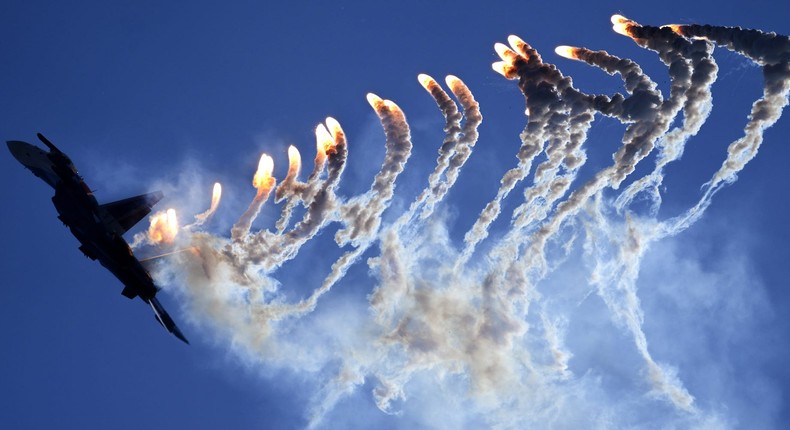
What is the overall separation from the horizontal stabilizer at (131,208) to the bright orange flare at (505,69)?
27.4 meters

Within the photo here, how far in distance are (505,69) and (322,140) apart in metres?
14.3

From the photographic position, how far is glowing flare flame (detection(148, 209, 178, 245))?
62281 mm

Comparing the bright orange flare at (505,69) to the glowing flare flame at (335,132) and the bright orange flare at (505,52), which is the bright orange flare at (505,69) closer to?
the bright orange flare at (505,52)

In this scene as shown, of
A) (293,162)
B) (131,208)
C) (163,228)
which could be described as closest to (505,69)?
(293,162)

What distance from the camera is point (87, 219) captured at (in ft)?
190

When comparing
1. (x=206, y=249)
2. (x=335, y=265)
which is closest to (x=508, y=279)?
(x=335, y=265)

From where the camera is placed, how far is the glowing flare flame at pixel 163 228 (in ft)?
204

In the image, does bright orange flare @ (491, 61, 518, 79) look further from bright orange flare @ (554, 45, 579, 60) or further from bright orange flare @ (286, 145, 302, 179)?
bright orange flare @ (286, 145, 302, 179)

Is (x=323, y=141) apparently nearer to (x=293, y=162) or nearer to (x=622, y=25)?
(x=293, y=162)

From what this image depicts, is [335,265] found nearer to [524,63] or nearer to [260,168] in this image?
[260,168]

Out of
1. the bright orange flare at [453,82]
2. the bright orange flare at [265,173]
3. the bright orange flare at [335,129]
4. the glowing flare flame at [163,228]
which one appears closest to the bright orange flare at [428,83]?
the bright orange flare at [453,82]

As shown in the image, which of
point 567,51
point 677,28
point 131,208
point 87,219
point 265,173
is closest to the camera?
point 677,28

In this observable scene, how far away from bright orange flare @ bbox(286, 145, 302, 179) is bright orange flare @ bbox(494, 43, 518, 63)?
16660 millimetres

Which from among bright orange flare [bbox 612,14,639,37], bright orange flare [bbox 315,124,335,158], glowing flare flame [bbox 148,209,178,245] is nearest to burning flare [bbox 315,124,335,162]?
bright orange flare [bbox 315,124,335,158]
